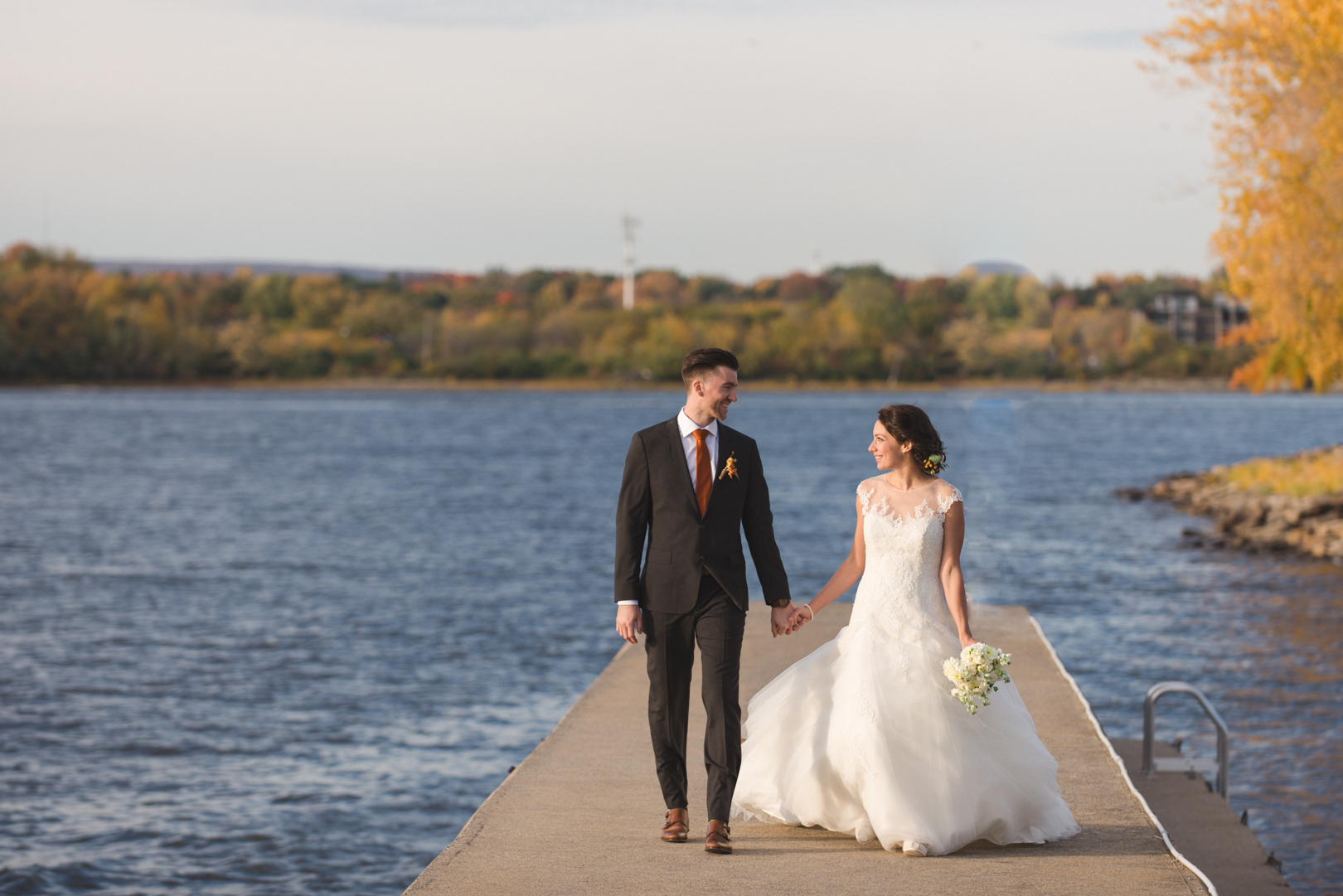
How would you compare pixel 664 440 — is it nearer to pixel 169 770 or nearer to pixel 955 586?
pixel 955 586

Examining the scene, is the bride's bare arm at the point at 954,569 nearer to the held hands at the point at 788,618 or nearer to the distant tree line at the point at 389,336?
the held hands at the point at 788,618

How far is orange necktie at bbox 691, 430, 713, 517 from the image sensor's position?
626 centimetres

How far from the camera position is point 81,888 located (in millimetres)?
10523

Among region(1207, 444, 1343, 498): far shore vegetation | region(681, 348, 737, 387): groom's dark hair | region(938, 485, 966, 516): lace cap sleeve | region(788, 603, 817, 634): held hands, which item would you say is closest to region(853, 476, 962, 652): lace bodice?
region(938, 485, 966, 516): lace cap sleeve

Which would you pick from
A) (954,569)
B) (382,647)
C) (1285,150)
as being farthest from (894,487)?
(1285,150)

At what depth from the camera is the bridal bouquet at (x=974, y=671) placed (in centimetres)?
621

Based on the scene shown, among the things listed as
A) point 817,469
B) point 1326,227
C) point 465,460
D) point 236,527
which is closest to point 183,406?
point 465,460

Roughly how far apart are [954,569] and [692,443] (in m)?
1.32

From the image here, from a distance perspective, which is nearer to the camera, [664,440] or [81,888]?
[664,440]

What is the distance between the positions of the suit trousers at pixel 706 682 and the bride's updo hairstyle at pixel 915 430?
1.06 meters

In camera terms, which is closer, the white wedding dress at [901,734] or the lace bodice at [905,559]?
the white wedding dress at [901,734]

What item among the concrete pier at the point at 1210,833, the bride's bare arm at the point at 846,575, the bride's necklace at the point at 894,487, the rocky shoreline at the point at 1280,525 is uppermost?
the bride's necklace at the point at 894,487

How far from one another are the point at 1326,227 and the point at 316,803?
79.4ft

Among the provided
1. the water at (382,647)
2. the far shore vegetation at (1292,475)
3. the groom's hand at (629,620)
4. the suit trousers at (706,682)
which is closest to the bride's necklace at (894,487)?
the suit trousers at (706,682)
